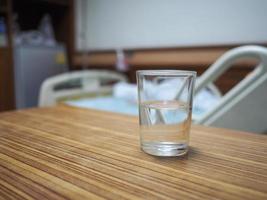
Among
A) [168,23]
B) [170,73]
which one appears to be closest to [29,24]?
[168,23]

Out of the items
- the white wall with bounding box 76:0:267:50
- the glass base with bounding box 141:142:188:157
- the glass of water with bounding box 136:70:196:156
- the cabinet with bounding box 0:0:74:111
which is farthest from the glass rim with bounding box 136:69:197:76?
the cabinet with bounding box 0:0:74:111

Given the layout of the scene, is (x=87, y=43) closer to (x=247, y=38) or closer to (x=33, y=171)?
(x=247, y=38)

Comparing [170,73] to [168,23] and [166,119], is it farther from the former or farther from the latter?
[168,23]

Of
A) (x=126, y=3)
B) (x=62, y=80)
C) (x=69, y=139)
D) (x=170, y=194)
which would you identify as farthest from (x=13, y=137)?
(x=126, y=3)

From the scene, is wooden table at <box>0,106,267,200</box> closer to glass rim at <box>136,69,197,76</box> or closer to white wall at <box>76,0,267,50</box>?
glass rim at <box>136,69,197,76</box>

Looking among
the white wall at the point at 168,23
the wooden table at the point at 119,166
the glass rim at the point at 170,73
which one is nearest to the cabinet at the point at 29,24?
the white wall at the point at 168,23

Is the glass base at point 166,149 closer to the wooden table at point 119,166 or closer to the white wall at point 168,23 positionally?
the wooden table at point 119,166
